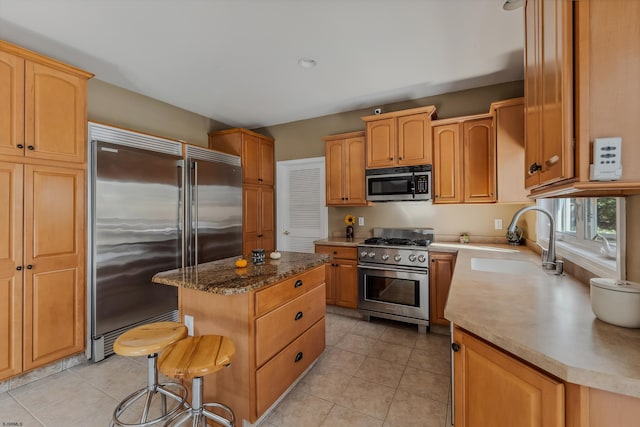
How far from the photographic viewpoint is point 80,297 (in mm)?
2334

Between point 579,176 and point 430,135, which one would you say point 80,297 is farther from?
point 430,135

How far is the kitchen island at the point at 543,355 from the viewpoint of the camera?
2.34 feet

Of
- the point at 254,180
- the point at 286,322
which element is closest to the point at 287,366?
the point at 286,322

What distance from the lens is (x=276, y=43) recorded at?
7.54 feet

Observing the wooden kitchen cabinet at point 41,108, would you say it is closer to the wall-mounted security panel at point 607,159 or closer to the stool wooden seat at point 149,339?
the stool wooden seat at point 149,339

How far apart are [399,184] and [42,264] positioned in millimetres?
3355

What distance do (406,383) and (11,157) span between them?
336 centimetres

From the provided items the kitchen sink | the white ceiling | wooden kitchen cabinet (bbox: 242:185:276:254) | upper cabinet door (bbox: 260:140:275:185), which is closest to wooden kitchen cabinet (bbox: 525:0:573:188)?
the white ceiling

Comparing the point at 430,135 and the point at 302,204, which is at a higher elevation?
the point at 430,135

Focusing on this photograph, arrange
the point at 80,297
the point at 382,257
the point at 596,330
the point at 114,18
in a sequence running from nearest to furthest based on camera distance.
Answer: the point at 596,330 → the point at 114,18 → the point at 80,297 → the point at 382,257

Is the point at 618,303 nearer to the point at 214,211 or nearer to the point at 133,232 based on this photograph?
the point at 133,232

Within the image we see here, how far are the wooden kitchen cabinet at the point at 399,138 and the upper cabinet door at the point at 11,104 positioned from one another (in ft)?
10.2

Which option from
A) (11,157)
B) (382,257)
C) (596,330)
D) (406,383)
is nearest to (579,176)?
(596,330)

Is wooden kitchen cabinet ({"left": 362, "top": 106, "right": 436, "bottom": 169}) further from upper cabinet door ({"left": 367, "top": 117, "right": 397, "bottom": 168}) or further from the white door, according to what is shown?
the white door
